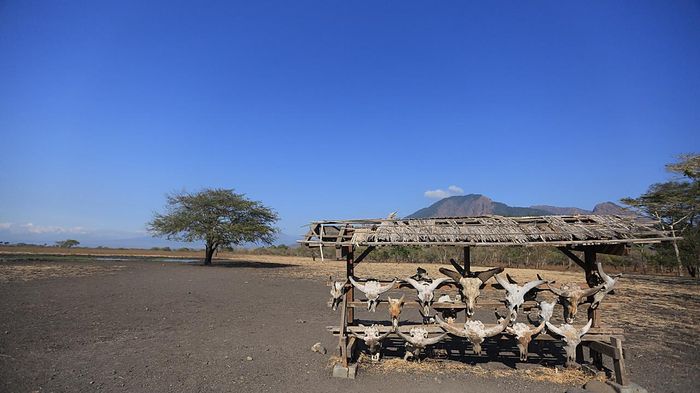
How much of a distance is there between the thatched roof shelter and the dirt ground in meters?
2.60

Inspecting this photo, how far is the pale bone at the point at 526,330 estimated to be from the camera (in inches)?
286

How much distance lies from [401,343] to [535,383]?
3.05 meters

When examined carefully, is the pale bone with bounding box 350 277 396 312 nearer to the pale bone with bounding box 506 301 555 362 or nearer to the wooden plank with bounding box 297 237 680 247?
the wooden plank with bounding box 297 237 680 247

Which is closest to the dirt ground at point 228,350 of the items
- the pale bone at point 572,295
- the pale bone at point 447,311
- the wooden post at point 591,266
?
the pale bone at point 447,311

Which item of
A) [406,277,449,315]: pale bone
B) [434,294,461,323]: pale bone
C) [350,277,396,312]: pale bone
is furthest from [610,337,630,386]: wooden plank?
Answer: [350,277,396,312]: pale bone

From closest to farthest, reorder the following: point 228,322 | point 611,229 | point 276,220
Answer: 1. point 611,229
2. point 228,322
3. point 276,220

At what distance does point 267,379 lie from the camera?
23.5 feet

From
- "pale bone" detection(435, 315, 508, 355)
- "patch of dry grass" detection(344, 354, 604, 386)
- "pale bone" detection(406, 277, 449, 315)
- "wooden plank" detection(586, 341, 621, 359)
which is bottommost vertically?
"patch of dry grass" detection(344, 354, 604, 386)

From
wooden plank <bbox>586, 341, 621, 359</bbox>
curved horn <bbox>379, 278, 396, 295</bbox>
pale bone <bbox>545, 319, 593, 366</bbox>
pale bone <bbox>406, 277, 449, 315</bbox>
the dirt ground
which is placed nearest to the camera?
wooden plank <bbox>586, 341, 621, 359</bbox>

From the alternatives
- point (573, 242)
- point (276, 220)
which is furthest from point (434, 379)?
point (276, 220)

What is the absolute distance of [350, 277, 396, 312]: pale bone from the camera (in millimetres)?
7941

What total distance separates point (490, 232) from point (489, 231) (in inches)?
2.8

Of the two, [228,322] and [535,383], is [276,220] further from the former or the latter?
[535,383]

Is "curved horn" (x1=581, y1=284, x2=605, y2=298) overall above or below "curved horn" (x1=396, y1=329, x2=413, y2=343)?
above
